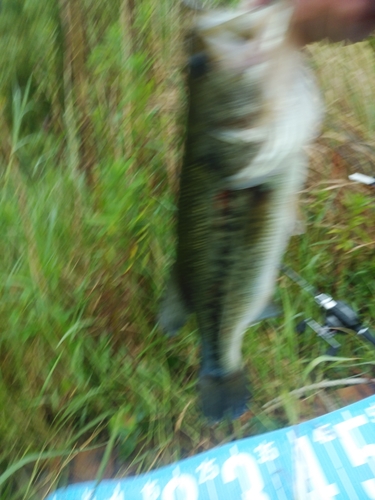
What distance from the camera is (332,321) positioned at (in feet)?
5.92

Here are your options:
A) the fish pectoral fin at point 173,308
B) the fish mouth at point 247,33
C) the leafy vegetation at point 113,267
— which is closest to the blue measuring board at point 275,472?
the leafy vegetation at point 113,267

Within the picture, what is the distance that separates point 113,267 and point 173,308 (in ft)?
1.09

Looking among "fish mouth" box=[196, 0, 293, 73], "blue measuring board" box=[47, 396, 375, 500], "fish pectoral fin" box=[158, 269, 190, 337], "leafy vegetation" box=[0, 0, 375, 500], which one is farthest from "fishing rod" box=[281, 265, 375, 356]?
"fish mouth" box=[196, 0, 293, 73]

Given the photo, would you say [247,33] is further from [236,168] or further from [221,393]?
[221,393]

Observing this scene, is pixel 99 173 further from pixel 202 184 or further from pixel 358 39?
pixel 358 39

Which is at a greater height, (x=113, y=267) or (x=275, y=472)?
(x=113, y=267)

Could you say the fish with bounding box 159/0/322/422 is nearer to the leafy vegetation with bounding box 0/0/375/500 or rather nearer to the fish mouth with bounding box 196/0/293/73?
the fish mouth with bounding box 196/0/293/73

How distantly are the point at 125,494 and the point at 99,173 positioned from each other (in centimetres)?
107

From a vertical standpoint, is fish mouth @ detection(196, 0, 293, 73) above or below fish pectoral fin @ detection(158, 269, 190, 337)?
above

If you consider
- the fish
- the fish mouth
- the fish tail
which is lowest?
the fish tail

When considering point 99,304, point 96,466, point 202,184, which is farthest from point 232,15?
point 96,466

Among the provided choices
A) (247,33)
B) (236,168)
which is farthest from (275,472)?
(247,33)

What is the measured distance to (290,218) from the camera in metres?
1.15

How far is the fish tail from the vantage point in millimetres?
1406
